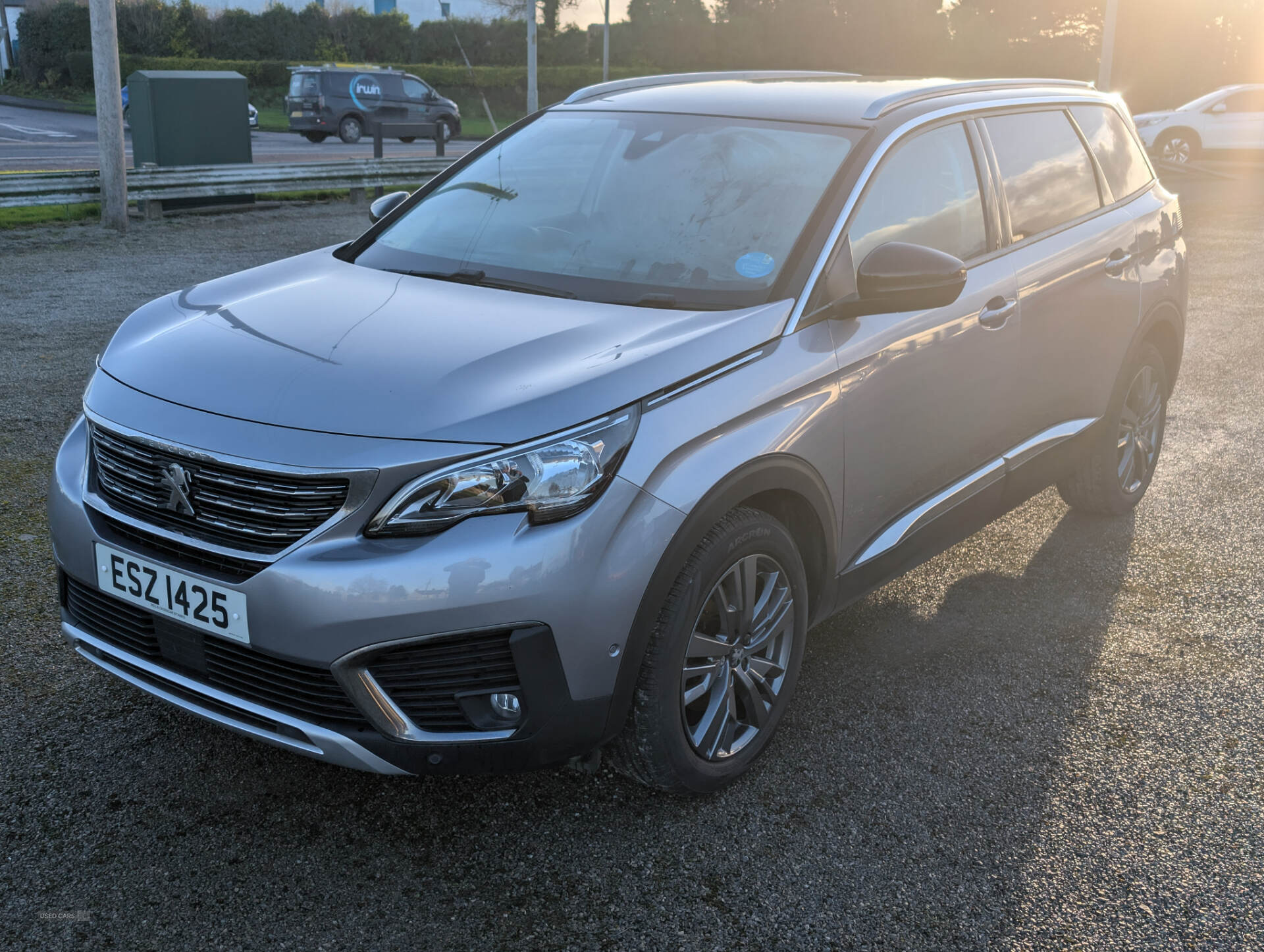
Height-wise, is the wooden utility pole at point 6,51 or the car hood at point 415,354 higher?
the wooden utility pole at point 6,51

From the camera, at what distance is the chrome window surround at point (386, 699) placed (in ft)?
8.07

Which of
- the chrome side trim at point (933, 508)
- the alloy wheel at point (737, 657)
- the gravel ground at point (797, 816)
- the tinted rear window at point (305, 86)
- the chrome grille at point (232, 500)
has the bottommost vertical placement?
the gravel ground at point (797, 816)

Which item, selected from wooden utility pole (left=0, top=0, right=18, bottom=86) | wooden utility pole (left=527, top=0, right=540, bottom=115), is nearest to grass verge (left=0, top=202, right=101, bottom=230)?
wooden utility pole (left=527, top=0, right=540, bottom=115)

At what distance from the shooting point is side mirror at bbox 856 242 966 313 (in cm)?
317

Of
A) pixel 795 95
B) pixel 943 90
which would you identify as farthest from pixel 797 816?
pixel 943 90

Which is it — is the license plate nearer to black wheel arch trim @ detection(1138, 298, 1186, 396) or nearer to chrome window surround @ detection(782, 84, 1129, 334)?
chrome window surround @ detection(782, 84, 1129, 334)

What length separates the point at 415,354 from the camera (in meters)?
2.83

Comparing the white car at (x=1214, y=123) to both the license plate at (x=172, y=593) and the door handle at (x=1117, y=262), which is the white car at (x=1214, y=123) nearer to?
the door handle at (x=1117, y=262)

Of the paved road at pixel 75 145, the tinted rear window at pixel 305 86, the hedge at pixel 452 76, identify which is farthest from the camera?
the hedge at pixel 452 76

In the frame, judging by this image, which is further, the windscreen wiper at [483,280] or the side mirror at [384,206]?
the side mirror at [384,206]

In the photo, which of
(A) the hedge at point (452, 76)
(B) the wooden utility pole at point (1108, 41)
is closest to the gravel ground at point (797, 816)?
(B) the wooden utility pole at point (1108, 41)

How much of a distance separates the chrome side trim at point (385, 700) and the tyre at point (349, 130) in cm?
3084

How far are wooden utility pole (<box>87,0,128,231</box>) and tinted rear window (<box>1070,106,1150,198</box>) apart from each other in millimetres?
9772

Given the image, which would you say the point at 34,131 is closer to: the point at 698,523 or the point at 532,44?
the point at 532,44
